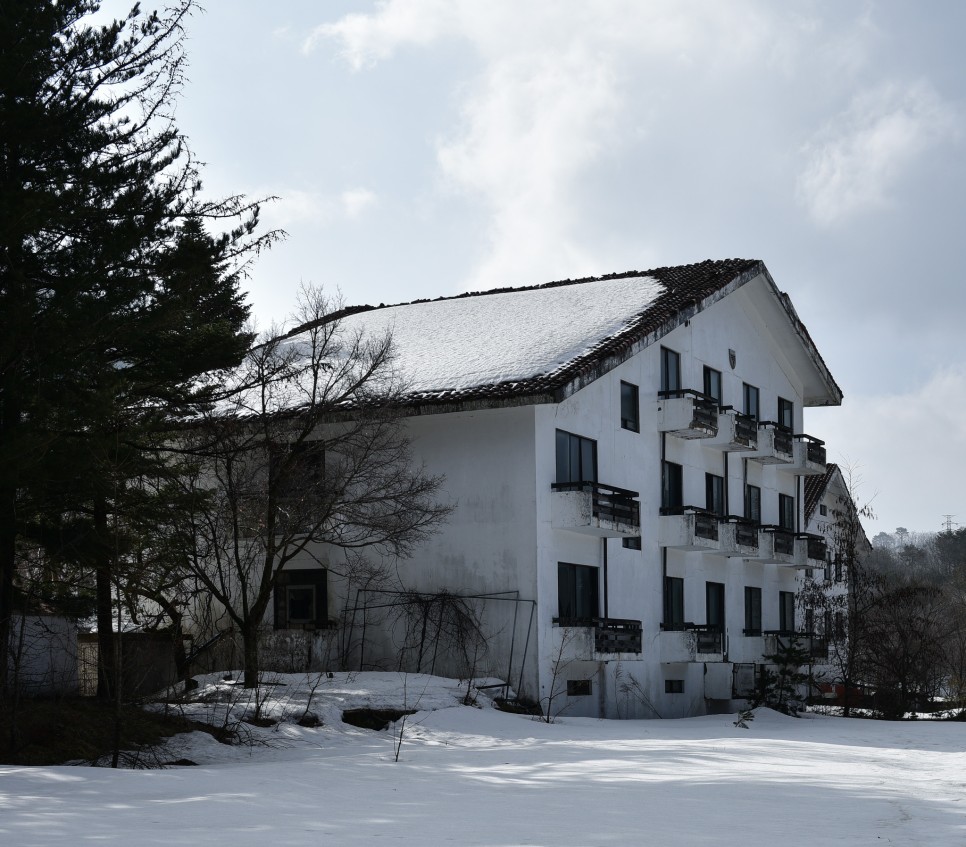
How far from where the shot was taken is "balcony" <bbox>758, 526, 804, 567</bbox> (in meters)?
39.5

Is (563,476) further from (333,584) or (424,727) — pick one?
(424,727)

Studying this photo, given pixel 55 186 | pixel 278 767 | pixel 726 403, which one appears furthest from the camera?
pixel 726 403

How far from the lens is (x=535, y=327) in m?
34.9

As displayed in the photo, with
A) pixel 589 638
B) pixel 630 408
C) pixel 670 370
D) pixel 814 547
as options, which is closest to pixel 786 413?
pixel 814 547

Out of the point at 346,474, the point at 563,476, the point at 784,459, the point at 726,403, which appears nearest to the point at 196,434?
the point at 346,474

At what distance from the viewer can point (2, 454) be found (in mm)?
18094

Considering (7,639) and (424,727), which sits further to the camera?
(424,727)

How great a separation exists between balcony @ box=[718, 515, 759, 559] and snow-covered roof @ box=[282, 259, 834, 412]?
615 centimetres

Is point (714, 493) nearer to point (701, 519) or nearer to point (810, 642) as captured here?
point (701, 519)

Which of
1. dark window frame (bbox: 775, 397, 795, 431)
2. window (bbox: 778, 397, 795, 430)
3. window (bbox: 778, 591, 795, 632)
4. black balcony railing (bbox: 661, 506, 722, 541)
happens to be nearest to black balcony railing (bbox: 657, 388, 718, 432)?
black balcony railing (bbox: 661, 506, 722, 541)

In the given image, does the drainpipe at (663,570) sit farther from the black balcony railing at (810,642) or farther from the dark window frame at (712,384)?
the black balcony railing at (810,642)

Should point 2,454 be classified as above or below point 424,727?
above

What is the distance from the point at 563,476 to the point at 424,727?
935 centimetres

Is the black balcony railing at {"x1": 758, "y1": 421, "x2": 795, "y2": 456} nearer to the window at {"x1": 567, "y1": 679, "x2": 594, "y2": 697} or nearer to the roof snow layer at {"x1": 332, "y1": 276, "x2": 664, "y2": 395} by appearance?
the roof snow layer at {"x1": 332, "y1": 276, "x2": 664, "y2": 395}
